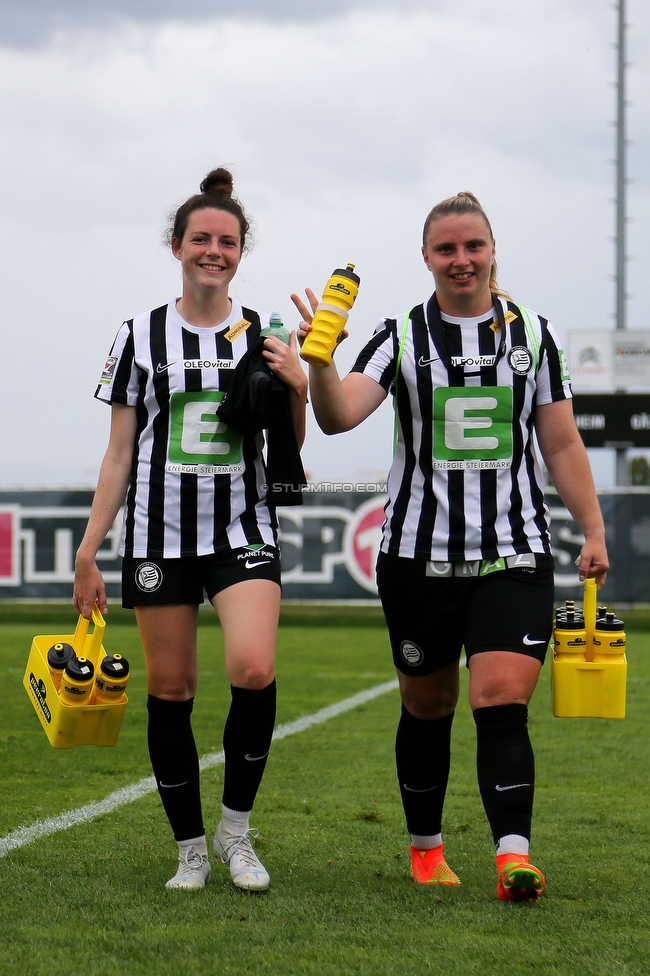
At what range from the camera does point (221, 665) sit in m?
10.7

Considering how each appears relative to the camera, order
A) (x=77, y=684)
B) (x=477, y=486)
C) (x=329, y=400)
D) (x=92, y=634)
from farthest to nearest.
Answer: (x=92, y=634) < (x=77, y=684) < (x=477, y=486) < (x=329, y=400)

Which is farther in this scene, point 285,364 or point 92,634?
point 92,634

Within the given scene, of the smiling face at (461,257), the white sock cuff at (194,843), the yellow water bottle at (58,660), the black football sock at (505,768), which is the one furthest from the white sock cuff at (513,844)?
the smiling face at (461,257)

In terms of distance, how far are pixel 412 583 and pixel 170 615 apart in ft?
2.36

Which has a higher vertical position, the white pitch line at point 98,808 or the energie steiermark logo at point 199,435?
the energie steiermark logo at point 199,435

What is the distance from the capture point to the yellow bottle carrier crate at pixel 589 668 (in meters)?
3.67

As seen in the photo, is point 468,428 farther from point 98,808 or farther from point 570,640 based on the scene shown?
point 98,808

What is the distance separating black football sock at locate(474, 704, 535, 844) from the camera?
11.4 ft

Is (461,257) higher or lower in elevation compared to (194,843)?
higher

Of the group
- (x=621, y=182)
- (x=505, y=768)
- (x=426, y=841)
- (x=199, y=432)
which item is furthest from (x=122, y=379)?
(x=621, y=182)

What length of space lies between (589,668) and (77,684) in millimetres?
1526

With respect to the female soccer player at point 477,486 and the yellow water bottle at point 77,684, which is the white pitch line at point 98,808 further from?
the female soccer player at point 477,486

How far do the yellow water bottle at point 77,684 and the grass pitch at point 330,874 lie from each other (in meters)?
0.55

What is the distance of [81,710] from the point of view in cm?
377
